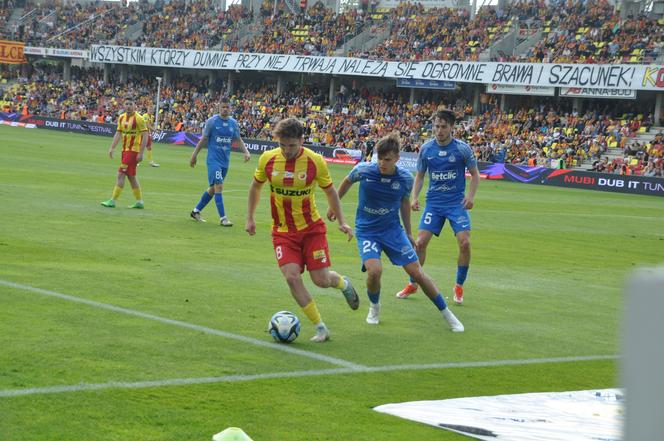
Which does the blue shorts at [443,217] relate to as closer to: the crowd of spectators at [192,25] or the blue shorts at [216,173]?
the blue shorts at [216,173]

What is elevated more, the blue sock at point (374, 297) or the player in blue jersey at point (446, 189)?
the player in blue jersey at point (446, 189)

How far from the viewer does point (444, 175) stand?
1155 centimetres

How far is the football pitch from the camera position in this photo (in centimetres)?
578

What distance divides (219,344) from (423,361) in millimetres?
1708

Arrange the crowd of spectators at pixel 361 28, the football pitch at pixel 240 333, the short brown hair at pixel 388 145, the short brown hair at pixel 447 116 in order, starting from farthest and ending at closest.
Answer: the crowd of spectators at pixel 361 28 → the short brown hair at pixel 447 116 → the short brown hair at pixel 388 145 → the football pitch at pixel 240 333

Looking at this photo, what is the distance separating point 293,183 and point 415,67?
5066cm

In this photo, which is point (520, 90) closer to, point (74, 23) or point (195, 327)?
point (74, 23)

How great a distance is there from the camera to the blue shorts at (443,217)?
1148 centimetres

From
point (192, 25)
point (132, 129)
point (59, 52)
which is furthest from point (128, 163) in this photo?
point (59, 52)

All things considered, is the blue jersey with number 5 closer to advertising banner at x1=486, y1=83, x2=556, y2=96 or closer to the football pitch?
the football pitch

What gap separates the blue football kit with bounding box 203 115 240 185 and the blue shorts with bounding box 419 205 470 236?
7423 millimetres

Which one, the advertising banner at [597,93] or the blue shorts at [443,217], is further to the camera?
the advertising banner at [597,93]

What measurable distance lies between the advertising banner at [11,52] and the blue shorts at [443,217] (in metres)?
71.2

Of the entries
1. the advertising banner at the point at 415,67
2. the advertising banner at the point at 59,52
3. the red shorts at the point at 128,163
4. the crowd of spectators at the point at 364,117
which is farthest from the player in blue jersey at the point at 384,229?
the advertising banner at the point at 59,52
